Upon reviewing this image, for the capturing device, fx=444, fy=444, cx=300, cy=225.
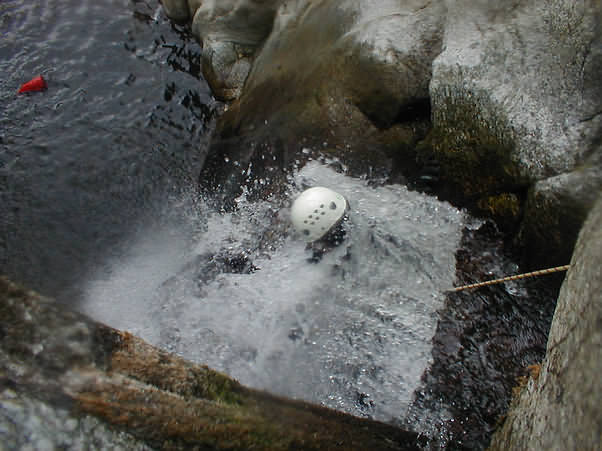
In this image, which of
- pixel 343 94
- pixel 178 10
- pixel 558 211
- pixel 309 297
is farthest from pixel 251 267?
pixel 178 10

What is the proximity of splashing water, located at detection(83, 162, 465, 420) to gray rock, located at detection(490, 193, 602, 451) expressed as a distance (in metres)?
1.17

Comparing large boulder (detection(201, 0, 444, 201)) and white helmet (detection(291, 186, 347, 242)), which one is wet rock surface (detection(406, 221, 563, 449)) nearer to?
white helmet (detection(291, 186, 347, 242))

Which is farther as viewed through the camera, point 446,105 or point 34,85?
point 34,85

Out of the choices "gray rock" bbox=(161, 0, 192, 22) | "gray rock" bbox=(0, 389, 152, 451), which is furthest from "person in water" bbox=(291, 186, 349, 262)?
"gray rock" bbox=(161, 0, 192, 22)

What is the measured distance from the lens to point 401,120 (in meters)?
4.39

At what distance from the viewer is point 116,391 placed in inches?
65.9

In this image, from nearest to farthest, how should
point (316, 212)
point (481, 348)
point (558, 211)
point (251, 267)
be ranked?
point (558, 211)
point (481, 348)
point (316, 212)
point (251, 267)

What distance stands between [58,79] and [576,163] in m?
6.91

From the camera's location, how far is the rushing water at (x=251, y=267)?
10.6 feet

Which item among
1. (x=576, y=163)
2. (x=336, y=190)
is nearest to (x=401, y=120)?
(x=336, y=190)

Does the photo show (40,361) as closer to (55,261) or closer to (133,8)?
(55,261)

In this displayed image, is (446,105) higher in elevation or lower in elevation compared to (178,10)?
higher

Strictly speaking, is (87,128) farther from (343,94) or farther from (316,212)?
(316,212)

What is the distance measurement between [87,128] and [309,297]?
4.21 metres
